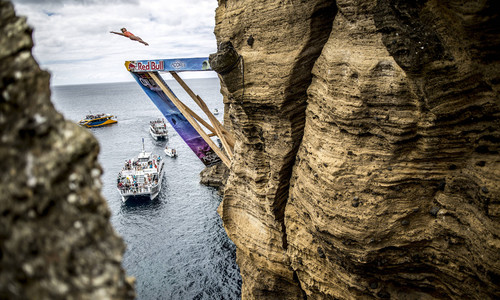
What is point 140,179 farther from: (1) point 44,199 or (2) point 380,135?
(1) point 44,199

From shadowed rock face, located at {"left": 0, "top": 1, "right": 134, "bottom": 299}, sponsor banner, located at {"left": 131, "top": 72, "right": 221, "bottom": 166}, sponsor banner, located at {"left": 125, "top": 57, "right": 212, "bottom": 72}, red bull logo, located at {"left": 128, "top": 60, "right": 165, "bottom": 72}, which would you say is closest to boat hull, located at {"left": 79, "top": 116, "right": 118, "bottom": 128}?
sponsor banner, located at {"left": 131, "top": 72, "right": 221, "bottom": 166}

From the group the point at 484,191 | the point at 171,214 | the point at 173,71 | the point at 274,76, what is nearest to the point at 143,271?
the point at 171,214

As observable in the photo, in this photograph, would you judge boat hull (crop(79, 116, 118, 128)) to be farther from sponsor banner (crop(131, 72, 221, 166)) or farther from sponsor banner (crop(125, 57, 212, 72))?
sponsor banner (crop(125, 57, 212, 72))

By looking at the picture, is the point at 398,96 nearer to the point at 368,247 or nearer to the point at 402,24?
the point at 402,24

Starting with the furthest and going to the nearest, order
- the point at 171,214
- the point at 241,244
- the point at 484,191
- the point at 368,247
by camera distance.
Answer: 1. the point at 171,214
2. the point at 241,244
3. the point at 368,247
4. the point at 484,191

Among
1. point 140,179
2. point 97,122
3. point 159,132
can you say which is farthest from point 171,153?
point 97,122

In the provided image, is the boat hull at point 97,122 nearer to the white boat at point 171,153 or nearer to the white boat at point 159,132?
the white boat at point 159,132

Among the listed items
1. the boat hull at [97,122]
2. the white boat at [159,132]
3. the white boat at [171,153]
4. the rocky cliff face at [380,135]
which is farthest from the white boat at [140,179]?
the boat hull at [97,122]

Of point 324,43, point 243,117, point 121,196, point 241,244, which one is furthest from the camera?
point 121,196
